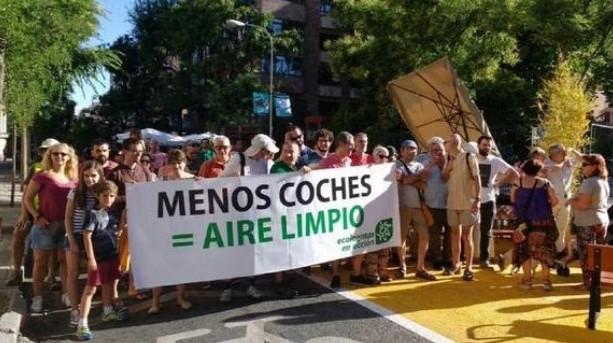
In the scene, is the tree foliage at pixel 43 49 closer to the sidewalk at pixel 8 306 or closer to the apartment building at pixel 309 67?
the sidewalk at pixel 8 306

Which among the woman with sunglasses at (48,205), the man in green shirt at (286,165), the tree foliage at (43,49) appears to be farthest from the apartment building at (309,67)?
the woman with sunglasses at (48,205)

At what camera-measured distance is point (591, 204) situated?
24.9 feet

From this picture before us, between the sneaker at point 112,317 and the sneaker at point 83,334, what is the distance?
0.47 m

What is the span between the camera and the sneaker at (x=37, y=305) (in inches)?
265

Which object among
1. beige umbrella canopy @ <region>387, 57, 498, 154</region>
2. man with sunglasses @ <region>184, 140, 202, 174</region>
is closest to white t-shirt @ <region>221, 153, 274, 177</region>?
beige umbrella canopy @ <region>387, 57, 498, 154</region>

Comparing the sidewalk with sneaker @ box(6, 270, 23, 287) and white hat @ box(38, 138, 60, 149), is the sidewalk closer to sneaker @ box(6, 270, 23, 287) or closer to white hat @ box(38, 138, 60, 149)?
sneaker @ box(6, 270, 23, 287)

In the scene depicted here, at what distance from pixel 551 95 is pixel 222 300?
13.5m

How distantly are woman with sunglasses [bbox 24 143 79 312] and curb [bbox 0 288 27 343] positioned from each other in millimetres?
179

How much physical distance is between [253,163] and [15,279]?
3.15 metres

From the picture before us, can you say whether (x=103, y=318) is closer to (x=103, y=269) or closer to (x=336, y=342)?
(x=103, y=269)

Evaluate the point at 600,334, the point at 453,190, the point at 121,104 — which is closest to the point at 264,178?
the point at 453,190

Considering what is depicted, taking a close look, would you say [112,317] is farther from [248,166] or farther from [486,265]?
[486,265]

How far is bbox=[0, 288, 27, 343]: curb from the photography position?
5601mm

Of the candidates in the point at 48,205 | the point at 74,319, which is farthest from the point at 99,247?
the point at 48,205
